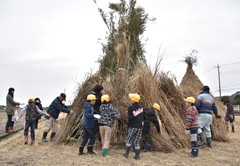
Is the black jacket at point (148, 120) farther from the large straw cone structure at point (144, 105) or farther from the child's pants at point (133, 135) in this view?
the child's pants at point (133, 135)

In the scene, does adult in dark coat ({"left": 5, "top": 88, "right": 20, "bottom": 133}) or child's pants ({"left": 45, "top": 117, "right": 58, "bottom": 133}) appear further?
adult in dark coat ({"left": 5, "top": 88, "right": 20, "bottom": 133})

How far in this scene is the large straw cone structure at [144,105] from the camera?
5809mm

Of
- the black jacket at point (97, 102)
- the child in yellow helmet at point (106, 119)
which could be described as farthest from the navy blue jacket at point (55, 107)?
the child in yellow helmet at point (106, 119)

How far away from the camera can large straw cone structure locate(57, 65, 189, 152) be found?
19.1ft

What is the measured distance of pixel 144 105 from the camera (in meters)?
6.00

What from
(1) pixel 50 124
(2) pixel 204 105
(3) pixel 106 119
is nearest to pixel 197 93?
(2) pixel 204 105

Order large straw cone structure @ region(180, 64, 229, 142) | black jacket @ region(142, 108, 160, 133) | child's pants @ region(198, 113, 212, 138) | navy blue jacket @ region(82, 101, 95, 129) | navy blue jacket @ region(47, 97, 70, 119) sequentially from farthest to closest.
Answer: large straw cone structure @ region(180, 64, 229, 142)
navy blue jacket @ region(47, 97, 70, 119)
child's pants @ region(198, 113, 212, 138)
black jacket @ region(142, 108, 160, 133)
navy blue jacket @ region(82, 101, 95, 129)

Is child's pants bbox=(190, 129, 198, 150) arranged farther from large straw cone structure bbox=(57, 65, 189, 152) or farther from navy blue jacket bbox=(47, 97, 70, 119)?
navy blue jacket bbox=(47, 97, 70, 119)

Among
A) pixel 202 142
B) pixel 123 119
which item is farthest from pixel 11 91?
pixel 202 142

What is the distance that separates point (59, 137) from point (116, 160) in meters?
2.41

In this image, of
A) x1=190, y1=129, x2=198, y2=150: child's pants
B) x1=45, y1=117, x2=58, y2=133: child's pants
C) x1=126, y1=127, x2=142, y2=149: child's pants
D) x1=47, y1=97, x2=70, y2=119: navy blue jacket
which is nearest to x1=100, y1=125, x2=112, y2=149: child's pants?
x1=126, y1=127, x2=142, y2=149: child's pants

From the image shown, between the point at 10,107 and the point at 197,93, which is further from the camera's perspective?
the point at 197,93

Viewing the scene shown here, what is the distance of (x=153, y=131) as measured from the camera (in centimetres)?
564

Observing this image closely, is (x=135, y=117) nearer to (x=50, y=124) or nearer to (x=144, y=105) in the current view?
(x=144, y=105)
